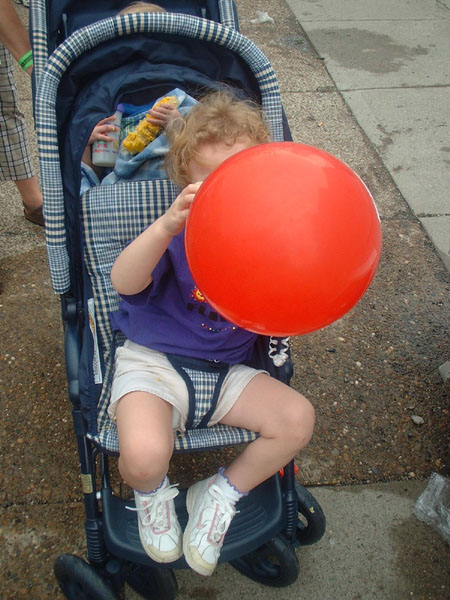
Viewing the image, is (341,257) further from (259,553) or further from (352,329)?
(352,329)

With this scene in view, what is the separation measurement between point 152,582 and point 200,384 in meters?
0.69

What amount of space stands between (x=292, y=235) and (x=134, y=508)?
1.07 m

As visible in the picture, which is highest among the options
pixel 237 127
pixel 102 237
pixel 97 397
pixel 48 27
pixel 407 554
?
pixel 48 27

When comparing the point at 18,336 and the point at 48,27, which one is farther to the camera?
the point at 18,336

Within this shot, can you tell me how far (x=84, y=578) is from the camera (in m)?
1.76

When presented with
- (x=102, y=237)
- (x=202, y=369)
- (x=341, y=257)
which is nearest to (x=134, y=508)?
(x=202, y=369)

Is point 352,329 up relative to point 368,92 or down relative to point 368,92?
down

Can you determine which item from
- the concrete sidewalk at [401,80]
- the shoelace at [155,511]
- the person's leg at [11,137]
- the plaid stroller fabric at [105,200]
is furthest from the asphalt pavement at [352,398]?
the plaid stroller fabric at [105,200]

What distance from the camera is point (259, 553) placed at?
6.27 feet

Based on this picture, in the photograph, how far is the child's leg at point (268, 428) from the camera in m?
1.71

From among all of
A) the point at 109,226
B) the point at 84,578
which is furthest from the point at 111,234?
the point at 84,578

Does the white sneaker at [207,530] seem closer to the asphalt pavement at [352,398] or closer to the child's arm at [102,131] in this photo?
the asphalt pavement at [352,398]

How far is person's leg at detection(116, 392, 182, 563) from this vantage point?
1.57 metres

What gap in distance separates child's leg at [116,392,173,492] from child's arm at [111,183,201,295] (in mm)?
337
